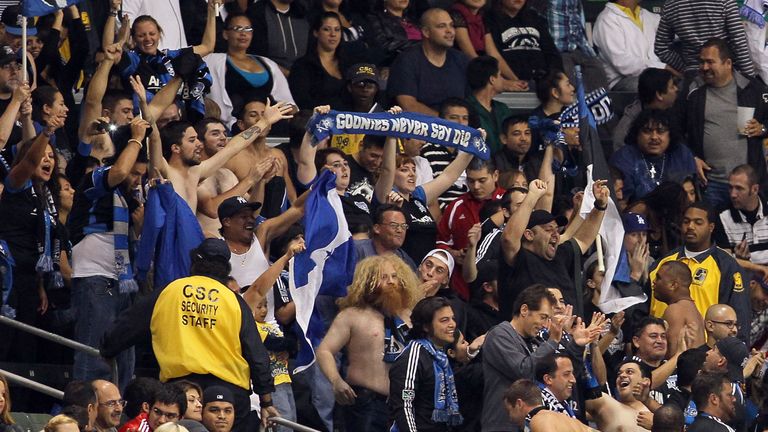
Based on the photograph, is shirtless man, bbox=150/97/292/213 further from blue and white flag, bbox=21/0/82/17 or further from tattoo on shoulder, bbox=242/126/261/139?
blue and white flag, bbox=21/0/82/17

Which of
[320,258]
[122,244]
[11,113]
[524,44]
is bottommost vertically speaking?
[524,44]

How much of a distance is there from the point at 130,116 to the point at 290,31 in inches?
127

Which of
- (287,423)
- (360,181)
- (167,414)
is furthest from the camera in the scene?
(360,181)

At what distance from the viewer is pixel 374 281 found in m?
13.8

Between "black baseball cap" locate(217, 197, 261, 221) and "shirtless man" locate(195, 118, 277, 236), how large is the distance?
33 centimetres

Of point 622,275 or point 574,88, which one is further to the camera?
point 574,88

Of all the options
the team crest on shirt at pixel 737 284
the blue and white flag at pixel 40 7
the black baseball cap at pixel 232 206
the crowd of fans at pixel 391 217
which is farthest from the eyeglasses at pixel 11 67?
the team crest on shirt at pixel 737 284

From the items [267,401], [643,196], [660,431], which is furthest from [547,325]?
[643,196]

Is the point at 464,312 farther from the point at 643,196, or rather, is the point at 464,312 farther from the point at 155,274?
the point at 643,196

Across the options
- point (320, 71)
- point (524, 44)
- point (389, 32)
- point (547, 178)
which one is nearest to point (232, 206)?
point (547, 178)

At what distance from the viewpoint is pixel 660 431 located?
13172 millimetres

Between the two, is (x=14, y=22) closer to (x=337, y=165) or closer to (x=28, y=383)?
(x=337, y=165)

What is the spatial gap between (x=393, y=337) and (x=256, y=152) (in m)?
2.39

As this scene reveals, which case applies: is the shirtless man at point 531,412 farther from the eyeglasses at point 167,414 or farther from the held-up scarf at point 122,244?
the held-up scarf at point 122,244
